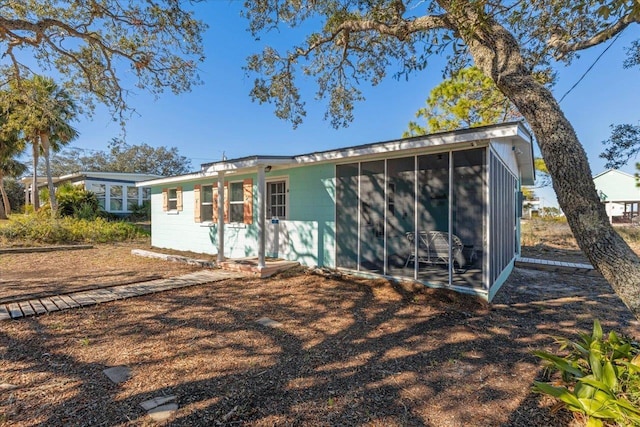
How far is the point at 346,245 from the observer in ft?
22.3

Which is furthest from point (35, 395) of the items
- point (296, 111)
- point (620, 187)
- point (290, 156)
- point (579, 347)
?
point (620, 187)

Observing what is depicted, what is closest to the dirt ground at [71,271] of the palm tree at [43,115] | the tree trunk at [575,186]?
the palm tree at [43,115]

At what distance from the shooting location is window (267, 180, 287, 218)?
8.21 metres

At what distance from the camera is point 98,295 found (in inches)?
207

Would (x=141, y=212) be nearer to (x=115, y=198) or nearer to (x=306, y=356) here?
(x=115, y=198)

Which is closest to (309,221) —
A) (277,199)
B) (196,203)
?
(277,199)

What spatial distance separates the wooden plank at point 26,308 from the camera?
431cm

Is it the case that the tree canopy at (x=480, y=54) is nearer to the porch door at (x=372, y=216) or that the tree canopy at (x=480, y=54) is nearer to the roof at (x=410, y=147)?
the roof at (x=410, y=147)

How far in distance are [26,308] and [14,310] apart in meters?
0.12

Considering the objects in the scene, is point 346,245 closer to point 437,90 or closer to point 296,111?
point 296,111

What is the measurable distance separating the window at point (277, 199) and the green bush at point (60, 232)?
9.20 meters

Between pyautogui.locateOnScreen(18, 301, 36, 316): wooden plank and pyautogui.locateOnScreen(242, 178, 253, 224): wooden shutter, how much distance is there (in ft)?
15.6

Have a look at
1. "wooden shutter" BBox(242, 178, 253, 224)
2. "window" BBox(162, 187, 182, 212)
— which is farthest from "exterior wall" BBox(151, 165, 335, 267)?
"window" BBox(162, 187, 182, 212)

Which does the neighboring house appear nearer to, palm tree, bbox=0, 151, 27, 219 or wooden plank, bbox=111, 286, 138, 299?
wooden plank, bbox=111, 286, 138, 299
